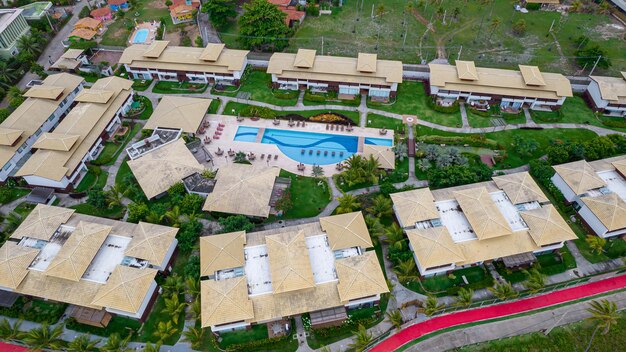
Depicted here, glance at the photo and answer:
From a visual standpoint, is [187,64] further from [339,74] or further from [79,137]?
[339,74]

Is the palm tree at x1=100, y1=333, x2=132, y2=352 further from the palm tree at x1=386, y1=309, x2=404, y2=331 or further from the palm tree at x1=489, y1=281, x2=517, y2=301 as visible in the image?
the palm tree at x1=489, y1=281, x2=517, y2=301

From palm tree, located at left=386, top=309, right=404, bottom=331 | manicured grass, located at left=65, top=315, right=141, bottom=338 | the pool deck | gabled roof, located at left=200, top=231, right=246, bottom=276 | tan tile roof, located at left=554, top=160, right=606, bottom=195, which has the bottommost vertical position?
manicured grass, located at left=65, top=315, right=141, bottom=338

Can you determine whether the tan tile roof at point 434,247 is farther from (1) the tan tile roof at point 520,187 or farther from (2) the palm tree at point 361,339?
(1) the tan tile roof at point 520,187

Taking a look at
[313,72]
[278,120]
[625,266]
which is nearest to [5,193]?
[278,120]

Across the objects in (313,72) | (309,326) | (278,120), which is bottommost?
(309,326)

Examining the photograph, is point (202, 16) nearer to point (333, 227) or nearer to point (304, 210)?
point (304, 210)

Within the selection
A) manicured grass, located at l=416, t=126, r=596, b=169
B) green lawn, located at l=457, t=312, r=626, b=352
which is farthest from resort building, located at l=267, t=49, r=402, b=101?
green lawn, located at l=457, t=312, r=626, b=352

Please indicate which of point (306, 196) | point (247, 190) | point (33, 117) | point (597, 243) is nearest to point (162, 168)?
point (247, 190)
